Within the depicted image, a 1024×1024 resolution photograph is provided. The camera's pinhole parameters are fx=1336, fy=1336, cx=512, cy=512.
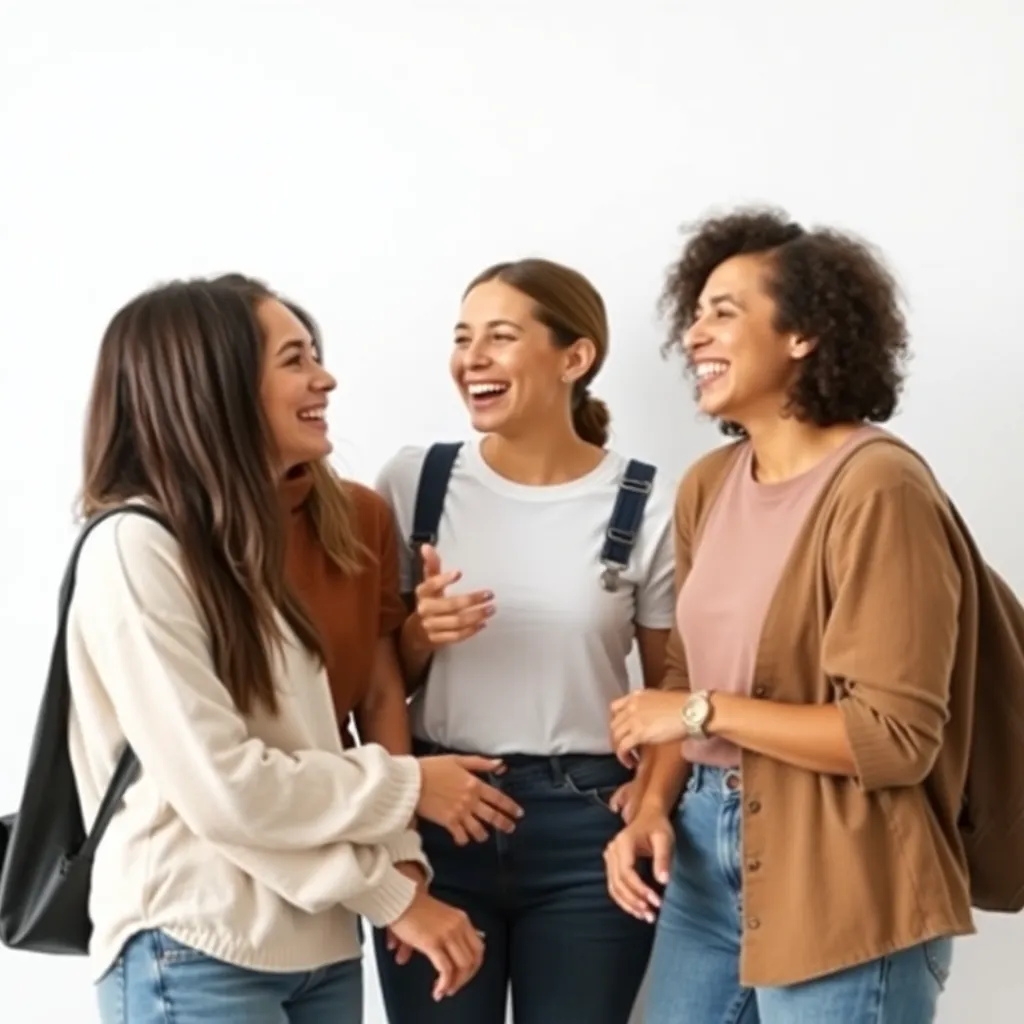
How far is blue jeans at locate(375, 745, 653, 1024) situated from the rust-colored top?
217 millimetres

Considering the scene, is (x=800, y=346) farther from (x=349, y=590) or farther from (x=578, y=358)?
(x=349, y=590)

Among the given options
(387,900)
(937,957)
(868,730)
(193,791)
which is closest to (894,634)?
(868,730)

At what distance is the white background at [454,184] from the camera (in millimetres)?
1888

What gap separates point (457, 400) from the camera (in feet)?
6.62

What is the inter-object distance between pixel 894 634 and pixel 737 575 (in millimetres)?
238

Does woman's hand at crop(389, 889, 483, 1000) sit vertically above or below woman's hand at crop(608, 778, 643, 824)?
below

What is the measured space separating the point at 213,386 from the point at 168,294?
110mm

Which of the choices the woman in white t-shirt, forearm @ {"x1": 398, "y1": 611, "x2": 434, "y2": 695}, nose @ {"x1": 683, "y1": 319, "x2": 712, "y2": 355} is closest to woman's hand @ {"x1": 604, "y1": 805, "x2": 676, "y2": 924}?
the woman in white t-shirt

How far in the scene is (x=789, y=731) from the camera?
1.31 meters

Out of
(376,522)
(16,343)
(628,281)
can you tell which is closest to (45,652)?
(16,343)

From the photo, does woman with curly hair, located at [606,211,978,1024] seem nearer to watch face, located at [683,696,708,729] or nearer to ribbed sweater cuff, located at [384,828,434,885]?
watch face, located at [683,696,708,729]

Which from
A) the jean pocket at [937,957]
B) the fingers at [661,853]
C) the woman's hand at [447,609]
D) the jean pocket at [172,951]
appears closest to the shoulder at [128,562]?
the jean pocket at [172,951]

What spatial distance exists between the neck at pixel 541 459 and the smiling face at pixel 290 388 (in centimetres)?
39

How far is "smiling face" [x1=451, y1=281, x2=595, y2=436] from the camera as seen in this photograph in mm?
1727
